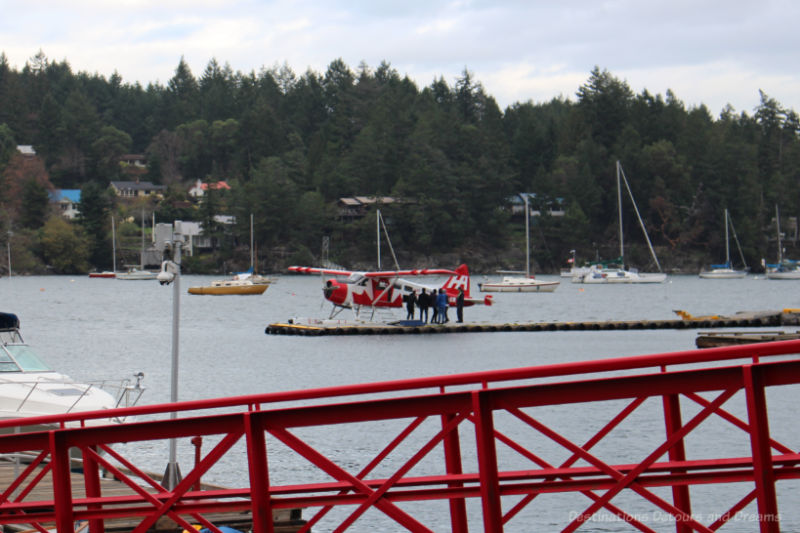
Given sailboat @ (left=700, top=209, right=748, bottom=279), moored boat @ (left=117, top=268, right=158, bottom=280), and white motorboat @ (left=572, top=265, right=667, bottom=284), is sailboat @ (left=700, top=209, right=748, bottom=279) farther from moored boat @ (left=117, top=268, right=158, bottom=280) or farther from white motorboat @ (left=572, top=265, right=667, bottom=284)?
moored boat @ (left=117, top=268, right=158, bottom=280)

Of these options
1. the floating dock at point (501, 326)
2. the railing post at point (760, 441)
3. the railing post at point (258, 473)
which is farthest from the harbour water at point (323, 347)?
the railing post at point (760, 441)

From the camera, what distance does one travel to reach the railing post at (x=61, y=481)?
664cm

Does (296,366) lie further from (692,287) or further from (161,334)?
(692,287)

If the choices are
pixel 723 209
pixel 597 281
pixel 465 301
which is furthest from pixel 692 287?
pixel 465 301

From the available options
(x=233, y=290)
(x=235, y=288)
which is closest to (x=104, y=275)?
(x=233, y=290)

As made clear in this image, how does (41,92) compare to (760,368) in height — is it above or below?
above

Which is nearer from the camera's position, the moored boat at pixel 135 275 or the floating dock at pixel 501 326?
the floating dock at pixel 501 326

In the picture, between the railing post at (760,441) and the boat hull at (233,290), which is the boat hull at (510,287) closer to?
the boat hull at (233,290)

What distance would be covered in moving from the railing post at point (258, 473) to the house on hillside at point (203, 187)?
132497 millimetres

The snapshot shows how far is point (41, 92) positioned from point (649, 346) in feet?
561

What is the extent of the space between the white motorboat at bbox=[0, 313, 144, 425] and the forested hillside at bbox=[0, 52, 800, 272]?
110 meters

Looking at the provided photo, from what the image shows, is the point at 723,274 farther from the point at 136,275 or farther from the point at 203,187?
the point at 203,187

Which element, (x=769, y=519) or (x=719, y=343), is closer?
(x=769, y=519)

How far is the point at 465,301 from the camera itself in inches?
2051
